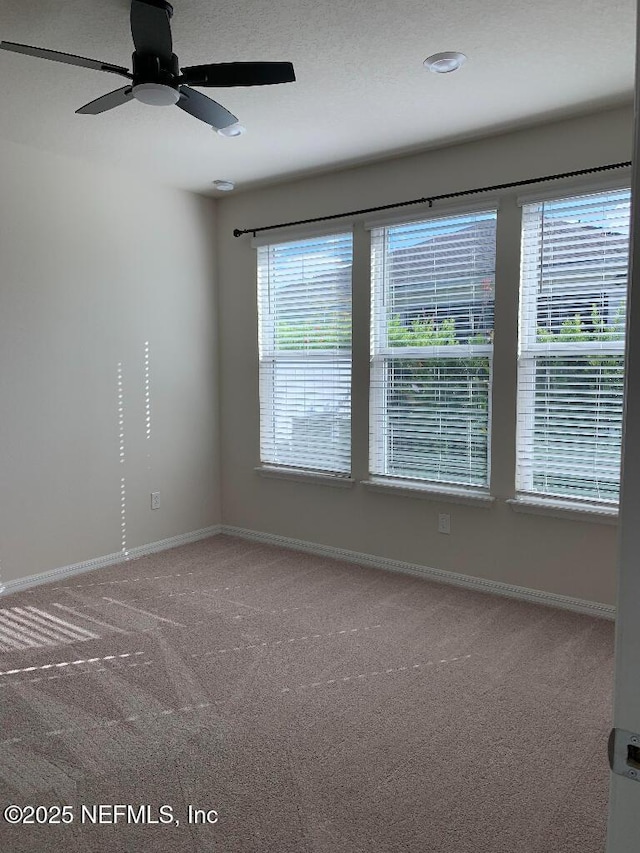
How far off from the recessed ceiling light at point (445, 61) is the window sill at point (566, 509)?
91.9 inches

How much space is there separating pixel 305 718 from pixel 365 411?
2293 mm

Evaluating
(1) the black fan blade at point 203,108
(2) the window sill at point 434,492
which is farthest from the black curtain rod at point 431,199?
(2) the window sill at point 434,492

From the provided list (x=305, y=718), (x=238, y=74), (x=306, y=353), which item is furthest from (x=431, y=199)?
(x=305, y=718)

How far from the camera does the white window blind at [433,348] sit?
394 centimetres

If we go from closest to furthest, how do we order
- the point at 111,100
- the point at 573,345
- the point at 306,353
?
1. the point at 111,100
2. the point at 573,345
3. the point at 306,353

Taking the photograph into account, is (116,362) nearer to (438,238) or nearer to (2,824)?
(438,238)

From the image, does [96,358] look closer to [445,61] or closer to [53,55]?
[53,55]

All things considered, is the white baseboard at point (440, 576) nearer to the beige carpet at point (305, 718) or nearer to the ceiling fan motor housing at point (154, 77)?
the beige carpet at point (305, 718)

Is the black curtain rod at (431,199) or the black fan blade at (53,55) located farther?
the black curtain rod at (431,199)

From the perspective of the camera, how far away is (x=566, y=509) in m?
3.63

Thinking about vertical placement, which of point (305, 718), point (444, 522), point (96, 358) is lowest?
point (305, 718)

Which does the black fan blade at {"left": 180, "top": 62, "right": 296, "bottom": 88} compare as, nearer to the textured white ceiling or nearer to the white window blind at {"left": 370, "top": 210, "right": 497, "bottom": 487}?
the textured white ceiling

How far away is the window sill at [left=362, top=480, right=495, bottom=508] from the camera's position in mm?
3971

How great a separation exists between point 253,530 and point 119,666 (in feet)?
7.26
